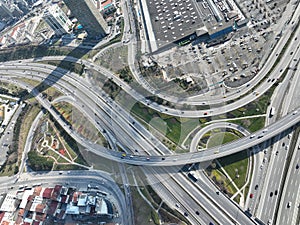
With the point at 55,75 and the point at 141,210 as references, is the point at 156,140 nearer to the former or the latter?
the point at 141,210

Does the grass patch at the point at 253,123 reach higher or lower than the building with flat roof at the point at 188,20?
lower

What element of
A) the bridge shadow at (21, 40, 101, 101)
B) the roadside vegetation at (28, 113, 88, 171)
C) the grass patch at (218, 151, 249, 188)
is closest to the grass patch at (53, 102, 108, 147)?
the roadside vegetation at (28, 113, 88, 171)

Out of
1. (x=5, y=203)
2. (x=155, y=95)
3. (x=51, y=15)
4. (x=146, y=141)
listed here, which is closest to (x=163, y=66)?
(x=155, y=95)

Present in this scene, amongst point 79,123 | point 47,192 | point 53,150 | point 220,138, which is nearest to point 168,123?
point 220,138

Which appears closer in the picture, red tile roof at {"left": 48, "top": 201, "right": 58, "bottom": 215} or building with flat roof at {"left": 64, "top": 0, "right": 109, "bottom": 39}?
red tile roof at {"left": 48, "top": 201, "right": 58, "bottom": 215}

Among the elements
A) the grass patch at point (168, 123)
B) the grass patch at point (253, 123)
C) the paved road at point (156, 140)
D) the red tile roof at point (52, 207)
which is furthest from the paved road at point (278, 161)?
the red tile roof at point (52, 207)

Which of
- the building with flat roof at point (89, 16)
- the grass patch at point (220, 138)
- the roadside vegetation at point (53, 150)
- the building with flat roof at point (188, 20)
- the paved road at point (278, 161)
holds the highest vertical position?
the building with flat roof at point (89, 16)

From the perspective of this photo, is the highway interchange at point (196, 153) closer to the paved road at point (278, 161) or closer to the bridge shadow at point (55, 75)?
the paved road at point (278, 161)

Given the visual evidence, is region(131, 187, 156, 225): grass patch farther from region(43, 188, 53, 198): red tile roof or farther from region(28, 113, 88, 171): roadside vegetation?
region(43, 188, 53, 198): red tile roof

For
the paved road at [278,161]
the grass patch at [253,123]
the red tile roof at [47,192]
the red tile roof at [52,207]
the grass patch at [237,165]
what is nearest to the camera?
the paved road at [278,161]
